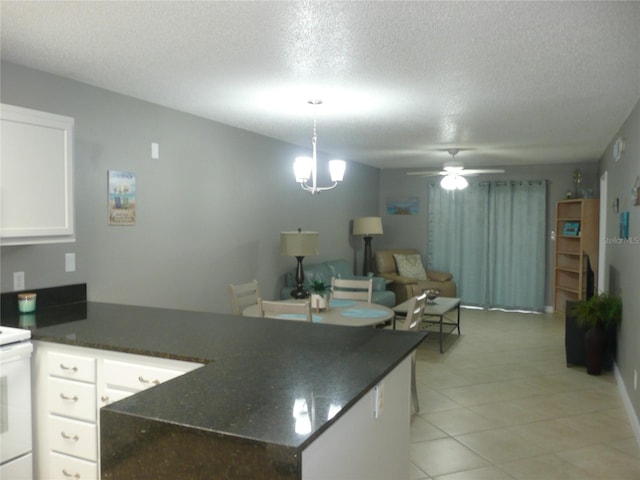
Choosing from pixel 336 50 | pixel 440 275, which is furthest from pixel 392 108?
pixel 440 275

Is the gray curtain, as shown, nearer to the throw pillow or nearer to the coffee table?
the throw pillow

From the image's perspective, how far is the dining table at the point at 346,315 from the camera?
12.4ft

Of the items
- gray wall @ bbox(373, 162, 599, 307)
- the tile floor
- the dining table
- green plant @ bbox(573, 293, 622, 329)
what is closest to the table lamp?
the dining table

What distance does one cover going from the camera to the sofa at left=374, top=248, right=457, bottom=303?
7.83m

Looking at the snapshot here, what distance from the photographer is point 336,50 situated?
2.69 metres

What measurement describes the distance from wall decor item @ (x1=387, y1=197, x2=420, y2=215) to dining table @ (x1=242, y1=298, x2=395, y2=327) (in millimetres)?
4824

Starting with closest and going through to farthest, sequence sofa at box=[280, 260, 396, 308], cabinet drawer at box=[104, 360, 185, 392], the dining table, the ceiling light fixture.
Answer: cabinet drawer at box=[104, 360, 185, 392] < the dining table < sofa at box=[280, 260, 396, 308] < the ceiling light fixture

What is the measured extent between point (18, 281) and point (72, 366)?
0.89m

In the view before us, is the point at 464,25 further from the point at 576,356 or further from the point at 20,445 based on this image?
the point at 576,356

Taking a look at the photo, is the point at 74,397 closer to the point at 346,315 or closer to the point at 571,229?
the point at 346,315

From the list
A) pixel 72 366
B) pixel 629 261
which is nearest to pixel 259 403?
pixel 72 366

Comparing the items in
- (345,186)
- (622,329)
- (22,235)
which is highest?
(345,186)

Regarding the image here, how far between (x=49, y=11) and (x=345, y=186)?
18.8 ft

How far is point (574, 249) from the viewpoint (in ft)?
25.6
